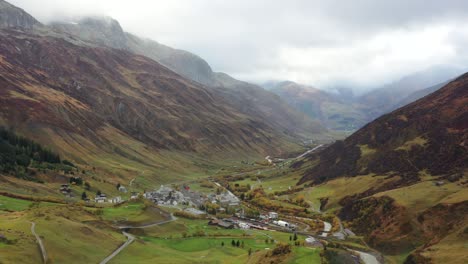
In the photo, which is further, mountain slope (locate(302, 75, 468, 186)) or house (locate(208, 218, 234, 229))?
mountain slope (locate(302, 75, 468, 186))

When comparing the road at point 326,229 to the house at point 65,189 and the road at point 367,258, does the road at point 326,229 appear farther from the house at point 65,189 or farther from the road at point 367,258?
the house at point 65,189

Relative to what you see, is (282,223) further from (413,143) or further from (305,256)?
(305,256)

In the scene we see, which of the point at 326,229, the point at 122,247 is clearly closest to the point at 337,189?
the point at 326,229

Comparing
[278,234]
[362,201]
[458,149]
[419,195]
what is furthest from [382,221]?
[458,149]

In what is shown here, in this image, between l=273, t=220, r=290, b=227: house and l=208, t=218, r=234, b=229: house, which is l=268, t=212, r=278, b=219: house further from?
l=208, t=218, r=234, b=229: house

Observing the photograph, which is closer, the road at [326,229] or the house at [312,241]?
the house at [312,241]

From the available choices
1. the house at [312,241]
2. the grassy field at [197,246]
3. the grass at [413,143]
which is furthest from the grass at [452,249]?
Result: the grass at [413,143]

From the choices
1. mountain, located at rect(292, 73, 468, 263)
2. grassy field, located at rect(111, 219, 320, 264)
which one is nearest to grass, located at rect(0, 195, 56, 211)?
grassy field, located at rect(111, 219, 320, 264)

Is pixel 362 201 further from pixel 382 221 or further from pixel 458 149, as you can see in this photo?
pixel 458 149
